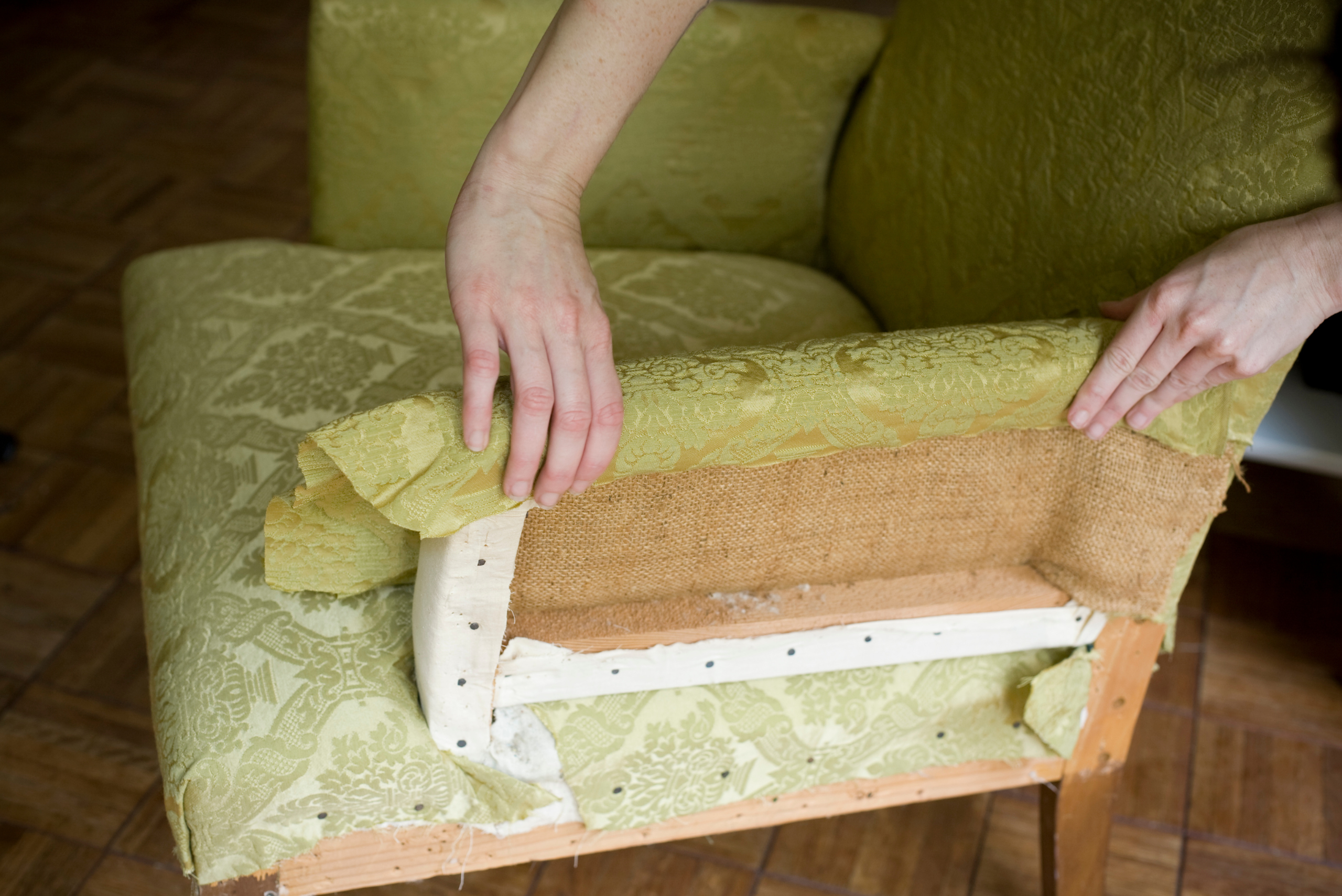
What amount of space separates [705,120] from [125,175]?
4.45 ft

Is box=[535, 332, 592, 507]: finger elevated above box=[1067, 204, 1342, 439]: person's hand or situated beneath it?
situated beneath

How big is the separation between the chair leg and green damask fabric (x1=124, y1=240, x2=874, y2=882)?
1.19 feet

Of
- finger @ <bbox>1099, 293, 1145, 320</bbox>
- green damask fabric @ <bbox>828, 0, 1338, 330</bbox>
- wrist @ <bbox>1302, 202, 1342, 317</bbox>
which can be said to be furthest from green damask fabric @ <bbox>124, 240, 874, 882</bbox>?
wrist @ <bbox>1302, 202, 1342, 317</bbox>

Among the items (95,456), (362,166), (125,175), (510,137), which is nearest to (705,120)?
(362,166)

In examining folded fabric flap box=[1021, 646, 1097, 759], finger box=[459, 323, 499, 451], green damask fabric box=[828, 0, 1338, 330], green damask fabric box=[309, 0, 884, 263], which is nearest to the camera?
finger box=[459, 323, 499, 451]

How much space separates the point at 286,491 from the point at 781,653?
37cm

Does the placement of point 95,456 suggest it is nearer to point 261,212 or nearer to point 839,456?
point 261,212

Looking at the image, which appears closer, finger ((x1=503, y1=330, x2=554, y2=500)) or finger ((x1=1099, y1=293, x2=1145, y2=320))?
finger ((x1=503, y1=330, x2=554, y2=500))

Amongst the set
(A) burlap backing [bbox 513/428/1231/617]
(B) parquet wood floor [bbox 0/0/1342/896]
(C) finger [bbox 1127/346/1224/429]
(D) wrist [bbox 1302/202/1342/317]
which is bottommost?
(B) parquet wood floor [bbox 0/0/1342/896]

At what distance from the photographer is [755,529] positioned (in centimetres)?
71

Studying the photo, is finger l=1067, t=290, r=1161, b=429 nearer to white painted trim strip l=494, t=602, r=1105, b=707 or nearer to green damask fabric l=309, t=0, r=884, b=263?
white painted trim strip l=494, t=602, r=1105, b=707

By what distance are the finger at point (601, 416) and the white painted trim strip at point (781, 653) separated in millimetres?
149

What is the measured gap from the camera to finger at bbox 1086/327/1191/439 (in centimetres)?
65

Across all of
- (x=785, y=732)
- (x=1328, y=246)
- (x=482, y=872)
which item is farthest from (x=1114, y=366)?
(x=482, y=872)
